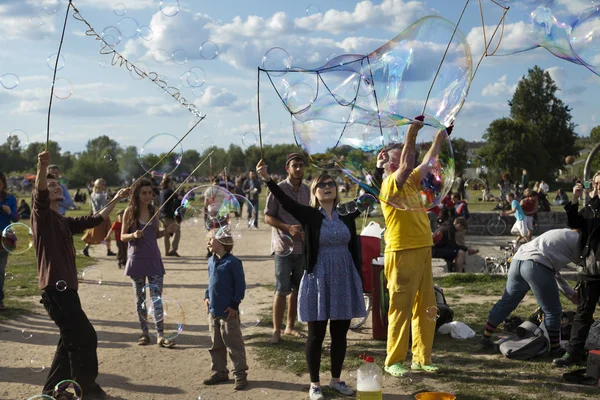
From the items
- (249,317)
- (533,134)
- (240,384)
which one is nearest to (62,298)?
(240,384)

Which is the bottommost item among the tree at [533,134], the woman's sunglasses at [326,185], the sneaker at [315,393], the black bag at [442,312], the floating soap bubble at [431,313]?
the sneaker at [315,393]

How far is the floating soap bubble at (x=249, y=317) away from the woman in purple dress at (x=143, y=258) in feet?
3.44

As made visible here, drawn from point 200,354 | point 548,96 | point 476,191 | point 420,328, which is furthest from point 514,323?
point 548,96

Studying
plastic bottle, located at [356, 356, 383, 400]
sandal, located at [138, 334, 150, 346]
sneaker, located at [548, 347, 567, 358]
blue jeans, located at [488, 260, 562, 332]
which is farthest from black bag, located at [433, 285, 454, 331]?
sandal, located at [138, 334, 150, 346]

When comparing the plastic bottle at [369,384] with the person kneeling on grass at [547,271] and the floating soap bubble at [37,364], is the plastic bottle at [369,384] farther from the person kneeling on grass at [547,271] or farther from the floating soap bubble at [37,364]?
the floating soap bubble at [37,364]

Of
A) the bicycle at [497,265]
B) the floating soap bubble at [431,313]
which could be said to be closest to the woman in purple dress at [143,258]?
the floating soap bubble at [431,313]

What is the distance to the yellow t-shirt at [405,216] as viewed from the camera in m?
5.29

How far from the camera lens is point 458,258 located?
11328 mm

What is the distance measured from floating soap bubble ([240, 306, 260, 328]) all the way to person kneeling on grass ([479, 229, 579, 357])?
112 inches

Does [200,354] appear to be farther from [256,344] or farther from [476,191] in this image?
[476,191]

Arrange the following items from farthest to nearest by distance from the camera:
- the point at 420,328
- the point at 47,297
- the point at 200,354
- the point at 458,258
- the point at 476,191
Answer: the point at 476,191 → the point at 458,258 → the point at 200,354 → the point at 420,328 → the point at 47,297

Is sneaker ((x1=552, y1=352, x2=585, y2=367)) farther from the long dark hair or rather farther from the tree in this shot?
the tree

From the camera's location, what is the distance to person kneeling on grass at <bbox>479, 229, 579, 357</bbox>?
5938 millimetres

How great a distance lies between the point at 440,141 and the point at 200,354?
3.16m
